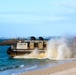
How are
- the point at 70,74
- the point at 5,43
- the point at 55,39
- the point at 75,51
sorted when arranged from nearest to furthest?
the point at 70,74 < the point at 75,51 < the point at 55,39 < the point at 5,43

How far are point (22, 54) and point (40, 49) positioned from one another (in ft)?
10.7

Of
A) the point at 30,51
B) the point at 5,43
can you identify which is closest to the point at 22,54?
the point at 30,51

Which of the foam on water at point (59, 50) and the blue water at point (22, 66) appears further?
the foam on water at point (59, 50)

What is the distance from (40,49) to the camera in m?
63.6

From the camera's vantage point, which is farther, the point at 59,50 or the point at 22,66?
the point at 59,50

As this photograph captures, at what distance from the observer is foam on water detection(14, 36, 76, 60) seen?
5883 centimetres

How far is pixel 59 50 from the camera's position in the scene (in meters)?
60.2

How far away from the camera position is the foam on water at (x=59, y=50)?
193 feet

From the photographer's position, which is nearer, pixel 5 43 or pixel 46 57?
pixel 46 57

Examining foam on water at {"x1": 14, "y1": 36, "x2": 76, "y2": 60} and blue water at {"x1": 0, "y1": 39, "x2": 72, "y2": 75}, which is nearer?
blue water at {"x1": 0, "y1": 39, "x2": 72, "y2": 75}

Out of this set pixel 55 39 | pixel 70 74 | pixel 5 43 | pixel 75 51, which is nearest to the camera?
pixel 70 74

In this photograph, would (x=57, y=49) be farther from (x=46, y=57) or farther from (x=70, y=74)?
(x=70, y=74)

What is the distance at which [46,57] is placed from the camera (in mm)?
60562

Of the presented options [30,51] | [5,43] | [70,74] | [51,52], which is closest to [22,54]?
[30,51]
